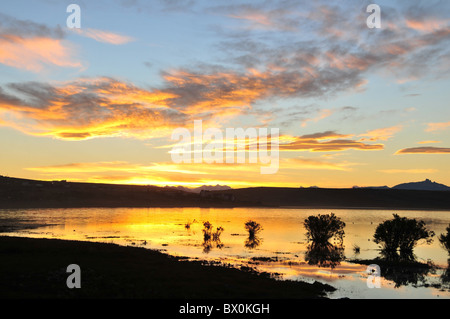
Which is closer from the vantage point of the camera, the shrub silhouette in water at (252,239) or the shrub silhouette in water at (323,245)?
the shrub silhouette in water at (323,245)

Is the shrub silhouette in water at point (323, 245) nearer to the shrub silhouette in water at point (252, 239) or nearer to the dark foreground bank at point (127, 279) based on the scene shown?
the shrub silhouette in water at point (252, 239)

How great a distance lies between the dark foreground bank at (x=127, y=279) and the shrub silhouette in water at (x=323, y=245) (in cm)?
1286

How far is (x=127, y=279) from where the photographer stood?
978 inches

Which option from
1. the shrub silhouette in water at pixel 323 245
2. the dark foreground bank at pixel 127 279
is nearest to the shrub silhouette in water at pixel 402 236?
the shrub silhouette in water at pixel 323 245

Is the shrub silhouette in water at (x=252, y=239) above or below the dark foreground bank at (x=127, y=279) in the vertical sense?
below

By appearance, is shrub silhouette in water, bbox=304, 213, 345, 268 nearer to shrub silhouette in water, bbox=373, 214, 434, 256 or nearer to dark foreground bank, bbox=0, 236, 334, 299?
shrub silhouette in water, bbox=373, 214, 434, 256

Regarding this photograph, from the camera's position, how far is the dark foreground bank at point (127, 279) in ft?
70.1

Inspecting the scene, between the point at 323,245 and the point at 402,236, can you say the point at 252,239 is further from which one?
the point at 402,236

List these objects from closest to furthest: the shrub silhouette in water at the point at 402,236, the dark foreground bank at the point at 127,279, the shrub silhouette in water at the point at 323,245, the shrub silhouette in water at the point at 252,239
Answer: the dark foreground bank at the point at 127,279
the shrub silhouette in water at the point at 323,245
the shrub silhouette in water at the point at 402,236
the shrub silhouette in water at the point at 252,239

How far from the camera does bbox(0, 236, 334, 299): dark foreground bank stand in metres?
21.4

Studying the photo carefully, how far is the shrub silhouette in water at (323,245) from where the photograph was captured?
4095cm

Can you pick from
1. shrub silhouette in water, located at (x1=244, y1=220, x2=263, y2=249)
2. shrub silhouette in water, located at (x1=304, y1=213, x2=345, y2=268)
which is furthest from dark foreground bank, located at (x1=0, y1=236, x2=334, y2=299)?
shrub silhouette in water, located at (x1=244, y1=220, x2=263, y2=249)

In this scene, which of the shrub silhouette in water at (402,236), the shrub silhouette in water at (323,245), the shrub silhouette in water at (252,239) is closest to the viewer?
the shrub silhouette in water at (323,245)

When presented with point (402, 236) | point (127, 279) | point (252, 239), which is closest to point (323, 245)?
point (252, 239)
